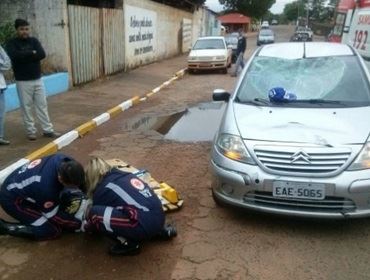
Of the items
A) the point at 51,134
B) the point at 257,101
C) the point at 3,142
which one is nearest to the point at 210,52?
the point at 51,134

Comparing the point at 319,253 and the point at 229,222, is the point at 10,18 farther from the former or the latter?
the point at 319,253

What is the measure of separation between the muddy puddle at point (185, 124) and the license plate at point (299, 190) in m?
3.59

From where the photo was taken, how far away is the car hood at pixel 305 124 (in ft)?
12.3

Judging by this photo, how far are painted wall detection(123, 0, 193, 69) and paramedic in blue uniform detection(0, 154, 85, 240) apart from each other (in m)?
12.8

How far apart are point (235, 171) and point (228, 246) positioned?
642 millimetres

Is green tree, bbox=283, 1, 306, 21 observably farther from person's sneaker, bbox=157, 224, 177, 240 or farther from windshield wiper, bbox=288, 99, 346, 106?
person's sneaker, bbox=157, 224, 177, 240

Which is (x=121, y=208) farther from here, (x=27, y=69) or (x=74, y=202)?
(x=27, y=69)

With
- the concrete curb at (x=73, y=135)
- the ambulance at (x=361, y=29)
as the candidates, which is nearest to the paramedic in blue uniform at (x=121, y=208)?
the concrete curb at (x=73, y=135)

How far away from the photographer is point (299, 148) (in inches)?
144

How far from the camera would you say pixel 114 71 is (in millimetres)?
14898

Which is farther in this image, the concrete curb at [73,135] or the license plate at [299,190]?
the concrete curb at [73,135]

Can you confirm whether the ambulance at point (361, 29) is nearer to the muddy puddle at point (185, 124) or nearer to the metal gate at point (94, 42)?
the muddy puddle at point (185, 124)

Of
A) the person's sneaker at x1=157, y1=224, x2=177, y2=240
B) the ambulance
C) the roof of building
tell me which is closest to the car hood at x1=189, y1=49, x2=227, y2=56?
the ambulance

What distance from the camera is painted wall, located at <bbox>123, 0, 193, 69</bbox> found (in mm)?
16516
